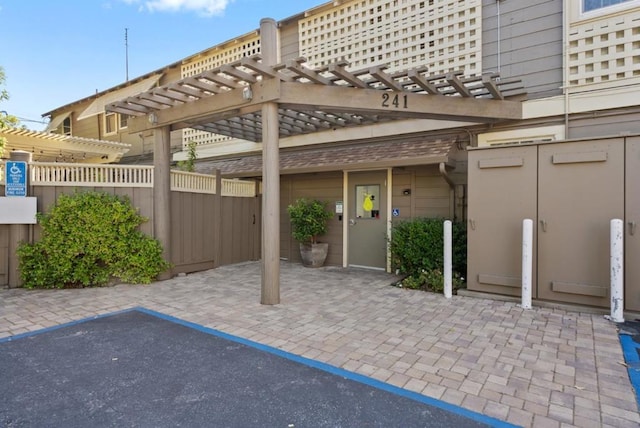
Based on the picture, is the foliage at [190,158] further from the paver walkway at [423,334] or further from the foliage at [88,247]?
the paver walkway at [423,334]

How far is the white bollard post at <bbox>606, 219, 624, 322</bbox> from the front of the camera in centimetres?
419

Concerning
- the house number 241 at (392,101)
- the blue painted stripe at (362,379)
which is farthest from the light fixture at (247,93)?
the blue painted stripe at (362,379)

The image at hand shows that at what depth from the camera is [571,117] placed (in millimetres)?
5570

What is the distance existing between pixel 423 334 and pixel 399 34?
18.7ft

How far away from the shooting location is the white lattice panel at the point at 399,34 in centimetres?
632

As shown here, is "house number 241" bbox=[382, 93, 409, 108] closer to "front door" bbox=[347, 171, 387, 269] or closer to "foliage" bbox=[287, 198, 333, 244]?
"front door" bbox=[347, 171, 387, 269]

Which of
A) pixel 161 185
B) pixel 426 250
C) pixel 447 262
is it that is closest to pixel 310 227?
pixel 426 250

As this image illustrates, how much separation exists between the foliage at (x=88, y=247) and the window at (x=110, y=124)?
8.20 m

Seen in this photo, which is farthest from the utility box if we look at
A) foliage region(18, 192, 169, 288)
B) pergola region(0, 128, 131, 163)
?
pergola region(0, 128, 131, 163)

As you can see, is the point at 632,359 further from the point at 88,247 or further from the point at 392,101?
the point at 88,247

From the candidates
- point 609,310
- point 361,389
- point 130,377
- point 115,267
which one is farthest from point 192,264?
point 609,310

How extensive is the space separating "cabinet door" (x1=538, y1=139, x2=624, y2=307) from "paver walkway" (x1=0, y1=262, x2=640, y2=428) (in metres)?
0.38

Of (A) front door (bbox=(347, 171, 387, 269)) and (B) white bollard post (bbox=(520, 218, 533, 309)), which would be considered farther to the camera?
(A) front door (bbox=(347, 171, 387, 269))

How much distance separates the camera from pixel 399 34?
703 centimetres
